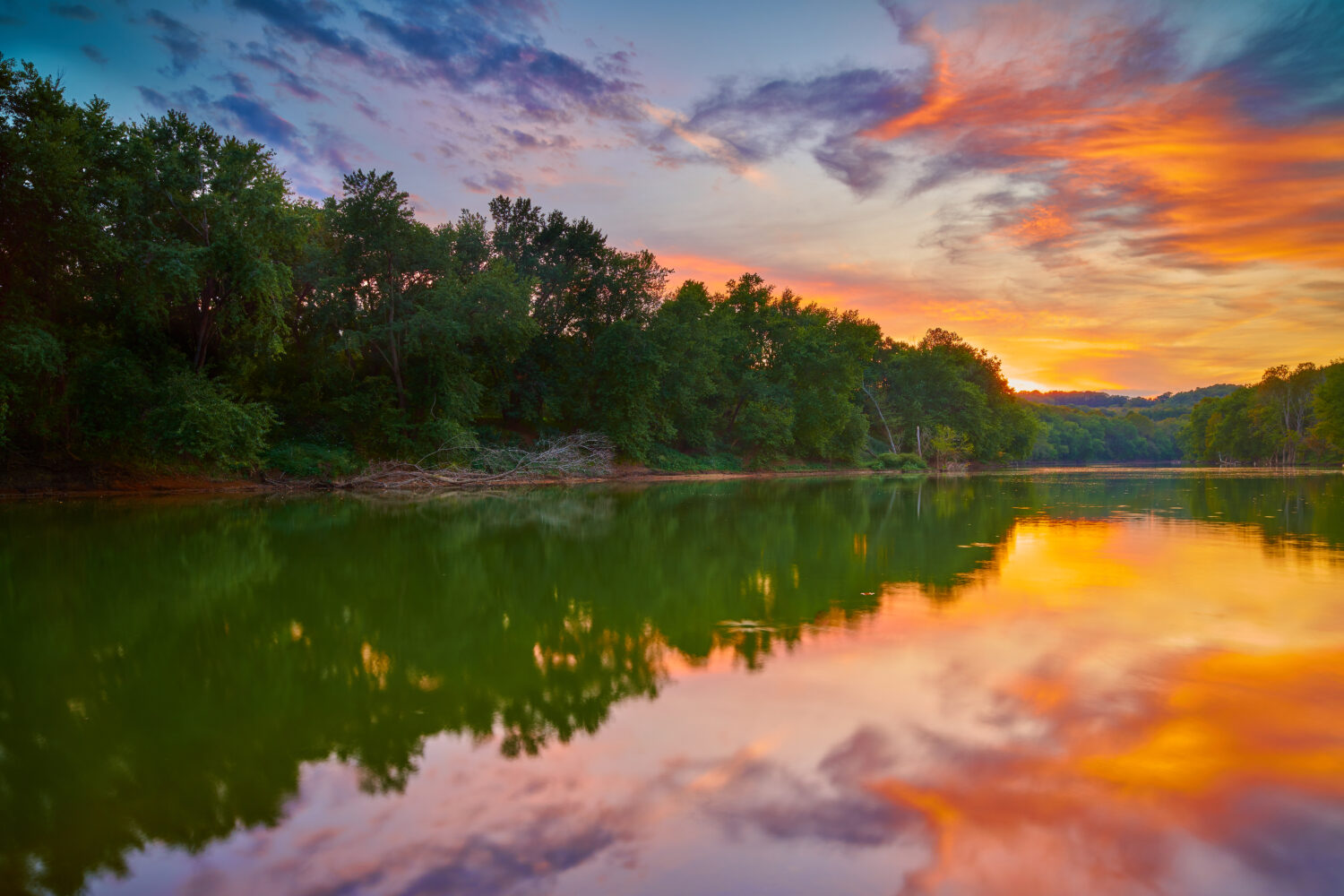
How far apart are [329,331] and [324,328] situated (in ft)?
2.13

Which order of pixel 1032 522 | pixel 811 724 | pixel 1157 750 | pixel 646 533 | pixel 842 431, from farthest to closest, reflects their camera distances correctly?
1. pixel 842 431
2. pixel 1032 522
3. pixel 646 533
4. pixel 811 724
5. pixel 1157 750

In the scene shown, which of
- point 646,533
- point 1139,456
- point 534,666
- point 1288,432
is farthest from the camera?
point 1139,456

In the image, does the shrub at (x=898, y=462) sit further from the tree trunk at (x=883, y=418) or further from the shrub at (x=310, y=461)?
the shrub at (x=310, y=461)

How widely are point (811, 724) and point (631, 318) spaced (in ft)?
125

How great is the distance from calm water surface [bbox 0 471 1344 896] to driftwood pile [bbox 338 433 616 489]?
17.8m

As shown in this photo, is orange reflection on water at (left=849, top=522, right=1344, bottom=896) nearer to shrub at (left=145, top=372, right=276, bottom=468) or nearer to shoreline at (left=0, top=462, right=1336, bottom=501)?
shrub at (left=145, top=372, right=276, bottom=468)

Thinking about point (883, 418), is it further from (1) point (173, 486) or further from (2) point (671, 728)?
(2) point (671, 728)

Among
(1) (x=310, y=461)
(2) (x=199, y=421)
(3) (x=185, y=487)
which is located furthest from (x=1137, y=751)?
(1) (x=310, y=461)

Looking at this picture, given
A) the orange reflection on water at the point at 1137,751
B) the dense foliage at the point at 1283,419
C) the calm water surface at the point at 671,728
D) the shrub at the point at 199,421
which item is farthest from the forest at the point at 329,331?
the dense foliage at the point at 1283,419

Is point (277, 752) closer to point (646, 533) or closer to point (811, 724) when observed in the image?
point (811, 724)

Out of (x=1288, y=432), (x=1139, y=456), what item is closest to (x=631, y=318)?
(x=1288, y=432)

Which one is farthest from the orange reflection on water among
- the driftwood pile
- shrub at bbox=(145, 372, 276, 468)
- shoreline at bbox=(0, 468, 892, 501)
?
the driftwood pile

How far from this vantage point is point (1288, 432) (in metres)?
83.3

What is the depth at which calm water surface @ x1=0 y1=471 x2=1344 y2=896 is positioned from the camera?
130 inches
